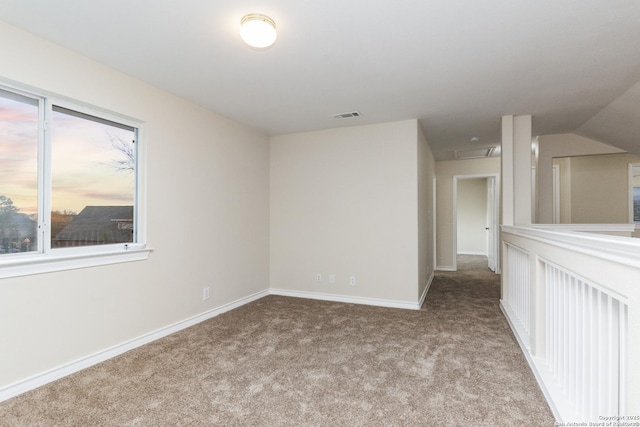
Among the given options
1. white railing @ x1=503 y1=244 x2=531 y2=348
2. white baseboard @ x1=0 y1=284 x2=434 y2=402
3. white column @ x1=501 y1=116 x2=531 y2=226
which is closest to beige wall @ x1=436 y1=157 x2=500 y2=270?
white baseboard @ x1=0 y1=284 x2=434 y2=402

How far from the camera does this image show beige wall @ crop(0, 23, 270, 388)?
85.1 inches

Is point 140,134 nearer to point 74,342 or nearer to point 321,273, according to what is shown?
point 74,342

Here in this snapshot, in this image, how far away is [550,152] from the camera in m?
5.09

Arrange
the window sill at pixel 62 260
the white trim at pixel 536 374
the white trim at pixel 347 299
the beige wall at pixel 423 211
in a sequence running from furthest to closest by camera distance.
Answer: the beige wall at pixel 423 211 < the white trim at pixel 347 299 < the window sill at pixel 62 260 < the white trim at pixel 536 374

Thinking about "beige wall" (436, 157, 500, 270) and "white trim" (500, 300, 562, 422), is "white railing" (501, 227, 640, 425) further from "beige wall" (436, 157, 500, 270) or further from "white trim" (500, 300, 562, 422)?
"beige wall" (436, 157, 500, 270)

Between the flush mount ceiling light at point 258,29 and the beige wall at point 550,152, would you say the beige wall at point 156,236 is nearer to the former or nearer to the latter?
the flush mount ceiling light at point 258,29

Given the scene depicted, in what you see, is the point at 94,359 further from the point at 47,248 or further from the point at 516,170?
the point at 516,170

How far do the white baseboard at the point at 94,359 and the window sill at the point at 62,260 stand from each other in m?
0.70

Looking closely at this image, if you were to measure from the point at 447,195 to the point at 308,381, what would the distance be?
18.6ft

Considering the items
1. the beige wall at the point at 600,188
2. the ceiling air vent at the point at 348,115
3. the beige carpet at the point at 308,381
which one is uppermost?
the ceiling air vent at the point at 348,115

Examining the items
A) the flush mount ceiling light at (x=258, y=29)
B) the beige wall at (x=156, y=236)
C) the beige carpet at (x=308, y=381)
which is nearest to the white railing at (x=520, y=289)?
the beige carpet at (x=308, y=381)

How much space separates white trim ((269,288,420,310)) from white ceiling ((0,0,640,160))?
2.34 metres

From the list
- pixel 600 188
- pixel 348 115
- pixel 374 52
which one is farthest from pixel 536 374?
pixel 600 188

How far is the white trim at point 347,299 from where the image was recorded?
4051 mm
